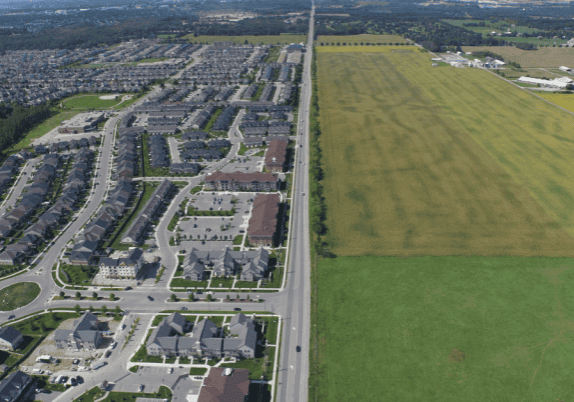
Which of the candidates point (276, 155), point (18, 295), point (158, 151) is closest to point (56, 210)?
point (18, 295)

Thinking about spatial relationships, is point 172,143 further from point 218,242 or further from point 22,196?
point 218,242

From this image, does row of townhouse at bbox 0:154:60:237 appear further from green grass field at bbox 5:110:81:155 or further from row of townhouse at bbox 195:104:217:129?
row of townhouse at bbox 195:104:217:129

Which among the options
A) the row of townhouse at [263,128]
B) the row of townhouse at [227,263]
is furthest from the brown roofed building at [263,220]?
the row of townhouse at [263,128]

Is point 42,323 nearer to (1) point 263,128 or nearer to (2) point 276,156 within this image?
(2) point 276,156

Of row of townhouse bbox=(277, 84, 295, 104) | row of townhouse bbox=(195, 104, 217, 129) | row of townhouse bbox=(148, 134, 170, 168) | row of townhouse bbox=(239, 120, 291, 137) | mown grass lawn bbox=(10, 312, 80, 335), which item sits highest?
row of townhouse bbox=(277, 84, 295, 104)

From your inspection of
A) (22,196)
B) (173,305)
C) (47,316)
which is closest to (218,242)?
(173,305)

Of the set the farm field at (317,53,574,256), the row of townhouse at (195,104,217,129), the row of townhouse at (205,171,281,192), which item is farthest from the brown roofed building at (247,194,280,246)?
the row of townhouse at (195,104,217,129)

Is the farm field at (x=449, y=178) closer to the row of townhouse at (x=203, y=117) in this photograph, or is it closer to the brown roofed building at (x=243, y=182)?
the brown roofed building at (x=243, y=182)
